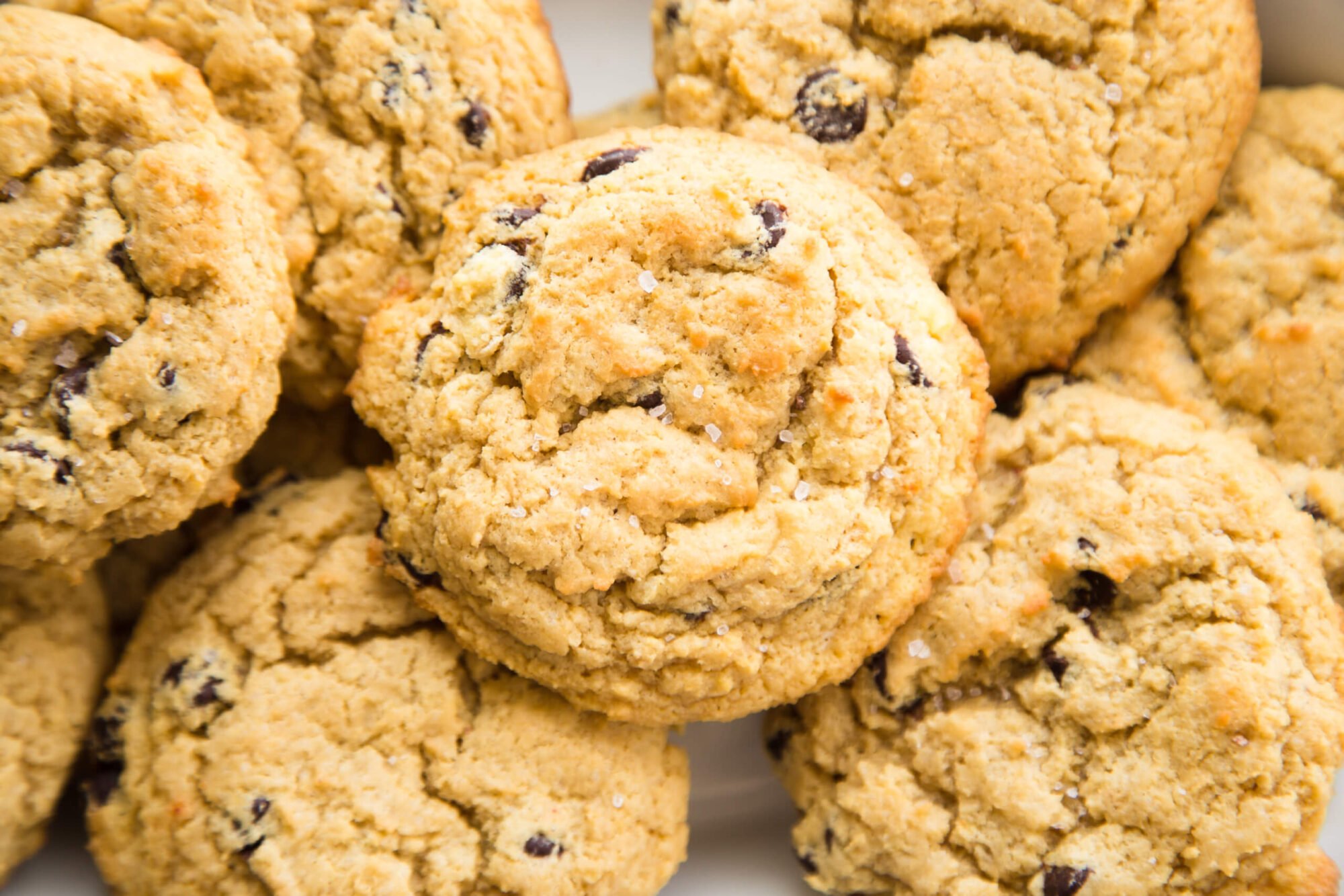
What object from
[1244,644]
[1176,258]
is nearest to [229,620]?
[1244,644]

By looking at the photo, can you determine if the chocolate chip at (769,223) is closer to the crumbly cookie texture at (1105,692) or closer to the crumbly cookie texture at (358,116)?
the crumbly cookie texture at (358,116)

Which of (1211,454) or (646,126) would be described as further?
(646,126)

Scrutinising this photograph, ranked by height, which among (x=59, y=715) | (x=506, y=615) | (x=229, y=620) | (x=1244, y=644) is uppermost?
(x=1244, y=644)

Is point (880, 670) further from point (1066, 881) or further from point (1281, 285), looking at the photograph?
point (1281, 285)

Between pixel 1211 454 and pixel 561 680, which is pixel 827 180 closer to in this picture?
pixel 1211 454

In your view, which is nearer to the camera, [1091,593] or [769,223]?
[769,223]

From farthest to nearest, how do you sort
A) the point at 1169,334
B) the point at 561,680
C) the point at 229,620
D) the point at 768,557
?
the point at 1169,334 → the point at 229,620 → the point at 561,680 → the point at 768,557

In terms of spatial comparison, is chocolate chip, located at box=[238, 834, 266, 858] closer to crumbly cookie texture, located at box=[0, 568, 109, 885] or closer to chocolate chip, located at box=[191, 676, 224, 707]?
chocolate chip, located at box=[191, 676, 224, 707]

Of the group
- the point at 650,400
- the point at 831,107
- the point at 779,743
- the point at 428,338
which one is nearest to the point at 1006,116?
the point at 831,107
